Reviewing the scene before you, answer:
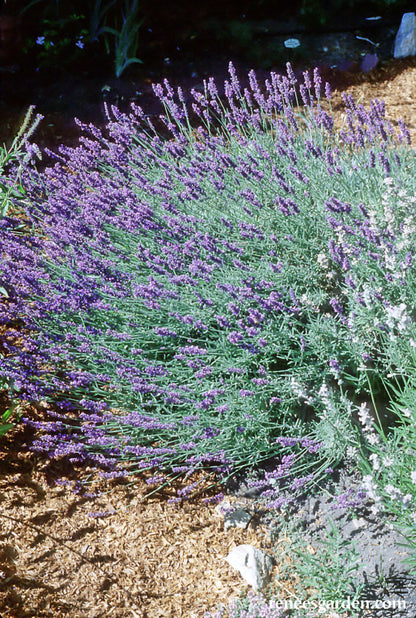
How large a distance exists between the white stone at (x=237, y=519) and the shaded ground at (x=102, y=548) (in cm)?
3

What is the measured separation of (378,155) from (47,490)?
6.97 ft

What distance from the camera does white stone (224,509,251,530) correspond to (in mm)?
2484

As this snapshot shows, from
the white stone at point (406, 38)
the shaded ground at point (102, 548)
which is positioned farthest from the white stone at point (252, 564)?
the white stone at point (406, 38)

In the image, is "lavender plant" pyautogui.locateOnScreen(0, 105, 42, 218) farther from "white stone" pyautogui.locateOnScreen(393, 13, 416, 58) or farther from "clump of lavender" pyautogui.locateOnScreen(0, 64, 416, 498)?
"white stone" pyautogui.locateOnScreen(393, 13, 416, 58)

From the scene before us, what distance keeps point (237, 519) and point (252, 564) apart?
25cm

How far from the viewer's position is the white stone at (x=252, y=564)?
2.24m

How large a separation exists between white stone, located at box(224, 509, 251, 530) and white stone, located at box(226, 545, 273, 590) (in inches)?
5.3

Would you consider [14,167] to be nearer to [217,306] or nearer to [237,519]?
[217,306]

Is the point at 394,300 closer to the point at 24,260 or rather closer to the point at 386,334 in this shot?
the point at 386,334

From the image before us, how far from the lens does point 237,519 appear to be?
2.50 m

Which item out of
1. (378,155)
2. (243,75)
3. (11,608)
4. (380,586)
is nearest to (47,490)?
(11,608)

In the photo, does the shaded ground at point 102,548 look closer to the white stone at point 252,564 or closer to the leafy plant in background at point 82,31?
the white stone at point 252,564

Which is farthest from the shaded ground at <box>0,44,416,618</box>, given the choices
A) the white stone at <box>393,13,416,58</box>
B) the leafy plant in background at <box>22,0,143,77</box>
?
the white stone at <box>393,13,416,58</box>

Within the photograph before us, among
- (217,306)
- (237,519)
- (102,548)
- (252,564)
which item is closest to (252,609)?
(252,564)
